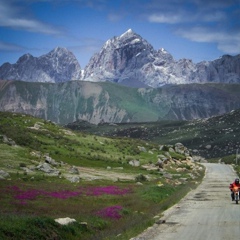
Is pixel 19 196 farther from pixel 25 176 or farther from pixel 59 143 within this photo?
pixel 59 143

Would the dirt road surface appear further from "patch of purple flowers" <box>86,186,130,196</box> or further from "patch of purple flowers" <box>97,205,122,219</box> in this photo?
"patch of purple flowers" <box>86,186,130,196</box>

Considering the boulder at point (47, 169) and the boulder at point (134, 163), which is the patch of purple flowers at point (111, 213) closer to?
the boulder at point (47, 169)

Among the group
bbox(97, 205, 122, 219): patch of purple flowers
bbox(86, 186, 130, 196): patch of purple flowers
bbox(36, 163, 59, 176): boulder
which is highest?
bbox(36, 163, 59, 176): boulder

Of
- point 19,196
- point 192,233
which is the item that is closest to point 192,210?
point 192,233

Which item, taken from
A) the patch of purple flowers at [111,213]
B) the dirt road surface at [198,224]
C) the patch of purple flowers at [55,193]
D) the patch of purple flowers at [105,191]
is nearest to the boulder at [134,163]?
the patch of purple flowers at [105,191]

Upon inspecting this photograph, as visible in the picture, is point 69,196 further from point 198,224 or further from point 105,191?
point 198,224

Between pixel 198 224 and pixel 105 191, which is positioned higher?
pixel 198 224

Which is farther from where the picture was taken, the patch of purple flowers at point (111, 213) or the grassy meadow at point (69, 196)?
the patch of purple flowers at point (111, 213)

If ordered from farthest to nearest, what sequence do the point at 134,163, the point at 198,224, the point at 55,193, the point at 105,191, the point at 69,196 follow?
the point at 134,163, the point at 105,191, the point at 55,193, the point at 69,196, the point at 198,224

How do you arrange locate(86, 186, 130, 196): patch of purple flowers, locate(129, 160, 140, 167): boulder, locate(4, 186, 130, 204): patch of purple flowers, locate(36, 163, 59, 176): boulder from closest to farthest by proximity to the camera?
locate(4, 186, 130, 204): patch of purple flowers → locate(86, 186, 130, 196): patch of purple flowers → locate(36, 163, 59, 176): boulder → locate(129, 160, 140, 167): boulder

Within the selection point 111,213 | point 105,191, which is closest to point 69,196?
point 105,191

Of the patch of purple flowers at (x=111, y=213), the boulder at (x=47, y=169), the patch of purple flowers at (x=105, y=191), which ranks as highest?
the boulder at (x=47, y=169)

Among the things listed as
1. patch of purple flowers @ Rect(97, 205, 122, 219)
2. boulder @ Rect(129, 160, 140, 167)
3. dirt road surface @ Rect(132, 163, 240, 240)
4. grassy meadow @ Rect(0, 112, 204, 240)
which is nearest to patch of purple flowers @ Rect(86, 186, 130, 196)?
grassy meadow @ Rect(0, 112, 204, 240)

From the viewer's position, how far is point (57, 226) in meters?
21.9
